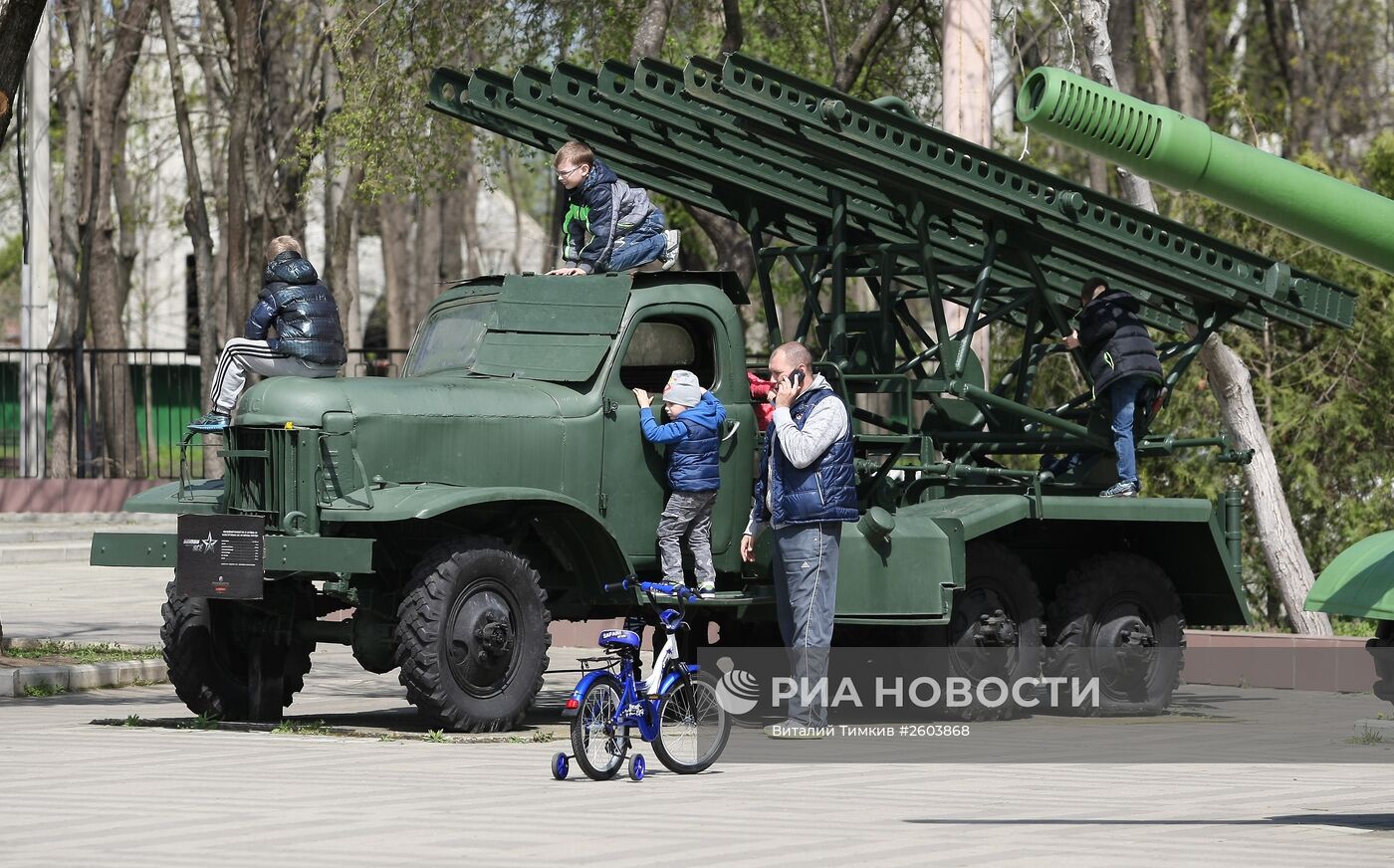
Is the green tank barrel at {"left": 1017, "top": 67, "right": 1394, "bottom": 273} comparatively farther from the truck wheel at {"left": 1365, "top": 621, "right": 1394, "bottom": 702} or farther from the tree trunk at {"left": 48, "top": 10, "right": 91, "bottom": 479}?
the tree trunk at {"left": 48, "top": 10, "right": 91, "bottom": 479}

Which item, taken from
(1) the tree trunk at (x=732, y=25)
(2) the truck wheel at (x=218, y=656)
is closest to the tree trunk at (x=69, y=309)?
(1) the tree trunk at (x=732, y=25)

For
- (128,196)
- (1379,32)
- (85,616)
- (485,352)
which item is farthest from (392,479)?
(128,196)

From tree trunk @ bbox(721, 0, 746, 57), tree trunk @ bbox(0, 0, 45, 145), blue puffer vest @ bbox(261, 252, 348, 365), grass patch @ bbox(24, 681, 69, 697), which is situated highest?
tree trunk @ bbox(721, 0, 746, 57)

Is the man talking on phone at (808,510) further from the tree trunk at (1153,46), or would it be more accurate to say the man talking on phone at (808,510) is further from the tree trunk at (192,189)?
the tree trunk at (192,189)

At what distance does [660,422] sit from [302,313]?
2.06 m

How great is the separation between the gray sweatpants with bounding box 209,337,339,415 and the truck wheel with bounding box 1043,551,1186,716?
462 cm

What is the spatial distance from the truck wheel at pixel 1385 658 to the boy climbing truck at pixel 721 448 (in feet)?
12.2

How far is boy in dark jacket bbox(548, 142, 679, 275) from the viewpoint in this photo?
12.9 m

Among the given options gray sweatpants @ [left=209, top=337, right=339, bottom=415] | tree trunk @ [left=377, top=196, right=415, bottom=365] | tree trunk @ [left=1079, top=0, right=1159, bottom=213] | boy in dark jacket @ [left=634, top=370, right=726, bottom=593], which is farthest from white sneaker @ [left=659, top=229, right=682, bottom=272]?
tree trunk @ [left=377, top=196, right=415, bottom=365]

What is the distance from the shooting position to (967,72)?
16234 mm

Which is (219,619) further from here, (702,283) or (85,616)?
(85,616)

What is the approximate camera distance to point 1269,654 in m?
15.9

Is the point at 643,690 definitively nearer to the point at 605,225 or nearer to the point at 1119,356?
the point at 605,225

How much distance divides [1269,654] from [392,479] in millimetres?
6846
